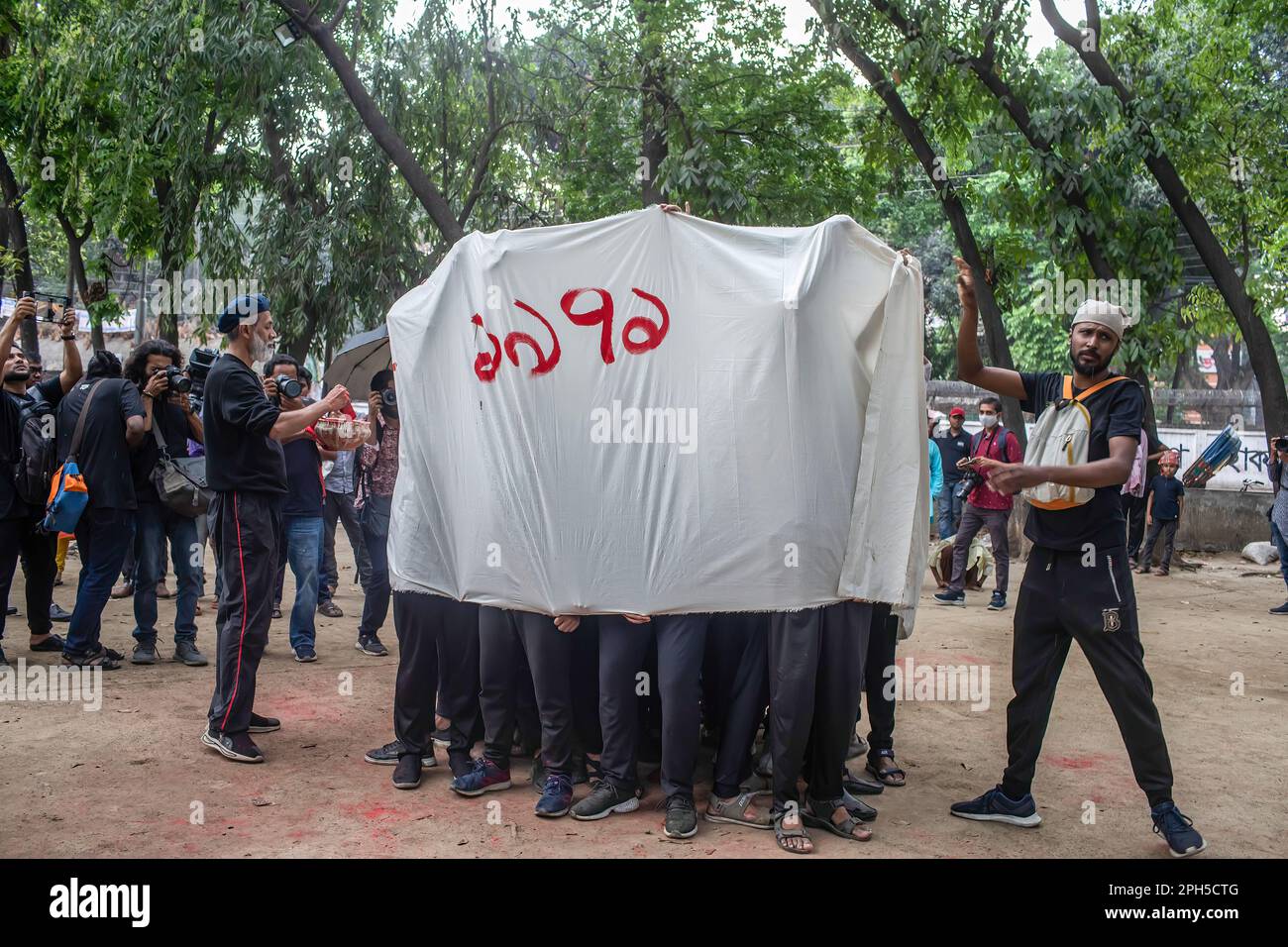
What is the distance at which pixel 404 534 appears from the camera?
5195 mm

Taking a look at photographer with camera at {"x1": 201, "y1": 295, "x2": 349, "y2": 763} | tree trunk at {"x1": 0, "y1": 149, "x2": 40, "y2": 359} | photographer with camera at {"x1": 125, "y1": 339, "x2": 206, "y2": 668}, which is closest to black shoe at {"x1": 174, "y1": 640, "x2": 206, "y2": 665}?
photographer with camera at {"x1": 125, "y1": 339, "x2": 206, "y2": 668}

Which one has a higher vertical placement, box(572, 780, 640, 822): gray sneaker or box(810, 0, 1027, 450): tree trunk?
box(810, 0, 1027, 450): tree trunk

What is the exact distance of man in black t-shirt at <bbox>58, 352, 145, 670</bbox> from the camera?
7.05m

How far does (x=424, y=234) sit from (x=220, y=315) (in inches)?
350

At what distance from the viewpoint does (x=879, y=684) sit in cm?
540

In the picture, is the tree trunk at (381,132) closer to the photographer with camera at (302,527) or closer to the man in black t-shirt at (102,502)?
the photographer with camera at (302,527)

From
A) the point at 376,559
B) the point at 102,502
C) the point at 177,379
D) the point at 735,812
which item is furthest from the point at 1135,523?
the point at 102,502

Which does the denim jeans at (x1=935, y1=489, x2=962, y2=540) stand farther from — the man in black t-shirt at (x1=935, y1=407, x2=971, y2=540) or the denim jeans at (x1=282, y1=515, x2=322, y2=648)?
the denim jeans at (x1=282, y1=515, x2=322, y2=648)

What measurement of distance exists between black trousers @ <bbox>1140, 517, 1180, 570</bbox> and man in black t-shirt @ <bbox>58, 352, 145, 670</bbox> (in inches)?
478

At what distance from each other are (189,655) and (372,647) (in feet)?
3.90

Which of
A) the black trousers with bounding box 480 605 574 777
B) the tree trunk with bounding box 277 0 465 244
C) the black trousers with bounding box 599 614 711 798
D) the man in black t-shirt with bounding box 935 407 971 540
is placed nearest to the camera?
the black trousers with bounding box 599 614 711 798

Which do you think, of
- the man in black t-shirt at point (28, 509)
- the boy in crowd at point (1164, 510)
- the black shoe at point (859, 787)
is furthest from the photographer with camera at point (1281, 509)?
the man in black t-shirt at point (28, 509)

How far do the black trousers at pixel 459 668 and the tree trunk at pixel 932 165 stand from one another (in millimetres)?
9083

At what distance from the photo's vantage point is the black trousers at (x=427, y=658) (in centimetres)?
516
